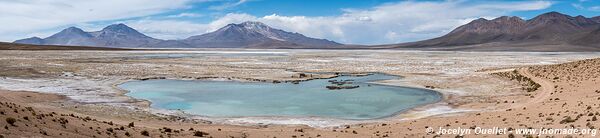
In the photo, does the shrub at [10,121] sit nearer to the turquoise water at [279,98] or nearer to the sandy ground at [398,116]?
the sandy ground at [398,116]

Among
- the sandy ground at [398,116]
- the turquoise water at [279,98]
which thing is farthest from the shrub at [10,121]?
the turquoise water at [279,98]

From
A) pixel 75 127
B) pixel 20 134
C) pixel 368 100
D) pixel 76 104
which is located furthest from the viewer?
pixel 368 100

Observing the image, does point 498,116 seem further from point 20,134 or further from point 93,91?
point 93,91

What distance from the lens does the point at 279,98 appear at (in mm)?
33281

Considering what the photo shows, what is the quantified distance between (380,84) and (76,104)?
78.3 feet

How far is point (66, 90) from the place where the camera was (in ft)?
116

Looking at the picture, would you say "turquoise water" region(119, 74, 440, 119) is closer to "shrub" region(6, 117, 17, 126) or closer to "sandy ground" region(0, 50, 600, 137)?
"sandy ground" region(0, 50, 600, 137)

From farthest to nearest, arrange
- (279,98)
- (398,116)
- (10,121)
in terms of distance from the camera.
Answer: (279,98) < (398,116) < (10,121)

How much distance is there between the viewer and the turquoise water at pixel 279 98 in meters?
27.4

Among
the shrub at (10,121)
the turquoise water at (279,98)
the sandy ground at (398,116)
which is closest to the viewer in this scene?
the shrub at (10,121)

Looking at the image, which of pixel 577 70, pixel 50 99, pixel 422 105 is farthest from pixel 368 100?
pixel 577 70

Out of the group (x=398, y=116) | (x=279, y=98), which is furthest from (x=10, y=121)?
(x=279, y=98)

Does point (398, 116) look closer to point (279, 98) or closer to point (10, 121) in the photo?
point (279, 98)

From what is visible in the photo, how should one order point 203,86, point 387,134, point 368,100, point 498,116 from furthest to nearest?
point 203,86, point 368,100, point 498,116, point 387,134
